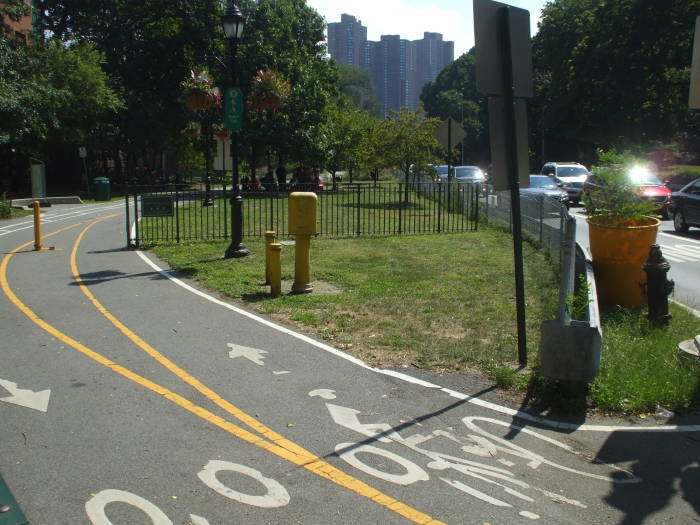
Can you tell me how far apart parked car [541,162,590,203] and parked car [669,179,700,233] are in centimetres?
955

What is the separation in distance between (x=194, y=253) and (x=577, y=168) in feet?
77.3

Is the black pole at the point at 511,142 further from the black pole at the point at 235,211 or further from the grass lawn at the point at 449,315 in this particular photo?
the black pole at the point at 235,211

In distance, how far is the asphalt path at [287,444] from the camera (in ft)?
14.3

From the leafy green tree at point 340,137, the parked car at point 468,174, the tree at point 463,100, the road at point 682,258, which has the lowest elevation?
the road at point 682,258

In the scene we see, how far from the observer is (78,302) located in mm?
10648

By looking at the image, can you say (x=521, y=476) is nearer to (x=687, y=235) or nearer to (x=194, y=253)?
(x=194, y=253)

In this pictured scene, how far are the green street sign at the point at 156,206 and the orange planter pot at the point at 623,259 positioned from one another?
9.94m

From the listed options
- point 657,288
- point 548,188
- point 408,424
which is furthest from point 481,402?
point 548,188

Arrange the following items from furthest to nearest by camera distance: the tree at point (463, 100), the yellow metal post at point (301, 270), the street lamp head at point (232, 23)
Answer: the tree at point (463, 100) → the street lamp head at point (232, 23) → the yellow metal post at point (301, 270)

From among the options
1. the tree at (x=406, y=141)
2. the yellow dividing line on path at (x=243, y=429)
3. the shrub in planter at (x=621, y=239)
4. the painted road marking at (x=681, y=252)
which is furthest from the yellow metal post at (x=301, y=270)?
the tree at (x=406, y=141)

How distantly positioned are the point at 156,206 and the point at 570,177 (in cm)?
2208

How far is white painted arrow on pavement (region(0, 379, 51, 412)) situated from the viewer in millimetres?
6105

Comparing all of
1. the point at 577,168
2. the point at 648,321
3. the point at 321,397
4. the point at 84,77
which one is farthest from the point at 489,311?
the point at 84,77

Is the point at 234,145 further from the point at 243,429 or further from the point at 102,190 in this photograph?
the point at 102,190
